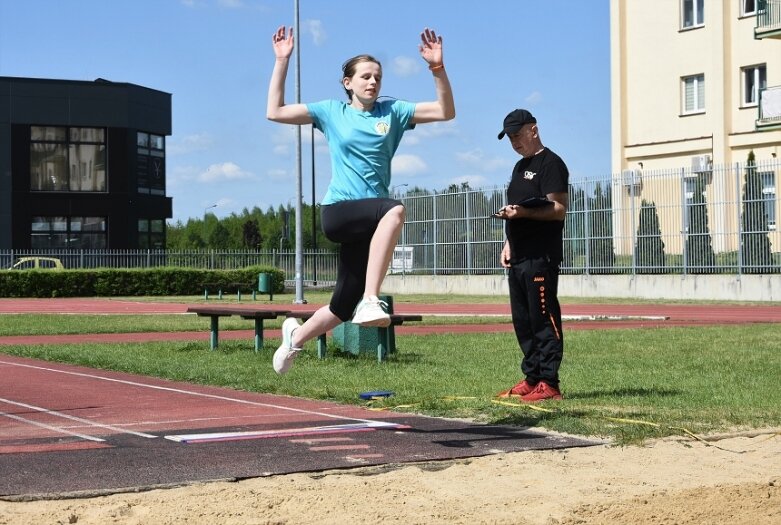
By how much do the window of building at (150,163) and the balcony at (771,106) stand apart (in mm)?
31948

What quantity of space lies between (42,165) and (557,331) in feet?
170

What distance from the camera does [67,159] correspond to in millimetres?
58656

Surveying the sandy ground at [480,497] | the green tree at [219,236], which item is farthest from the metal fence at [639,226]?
the green tree at [219,236]

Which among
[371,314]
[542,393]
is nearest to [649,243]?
[542,393]

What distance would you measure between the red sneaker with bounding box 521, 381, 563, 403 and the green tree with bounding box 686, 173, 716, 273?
A: 84.1ft

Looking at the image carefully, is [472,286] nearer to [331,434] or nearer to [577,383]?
[577,383]

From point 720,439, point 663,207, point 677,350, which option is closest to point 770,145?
point 663,207

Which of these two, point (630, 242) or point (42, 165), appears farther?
point (42, 165)

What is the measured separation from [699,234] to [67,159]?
111 ft

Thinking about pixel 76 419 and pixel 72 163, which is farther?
pixel 72 163

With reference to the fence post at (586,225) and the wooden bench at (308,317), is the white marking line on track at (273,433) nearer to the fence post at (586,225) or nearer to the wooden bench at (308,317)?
the wooden bench at (308,317)

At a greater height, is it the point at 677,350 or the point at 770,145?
the point at 770,145

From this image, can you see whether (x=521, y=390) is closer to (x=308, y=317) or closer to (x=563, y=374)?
(x=563, y=374)

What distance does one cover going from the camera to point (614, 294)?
3759cm
